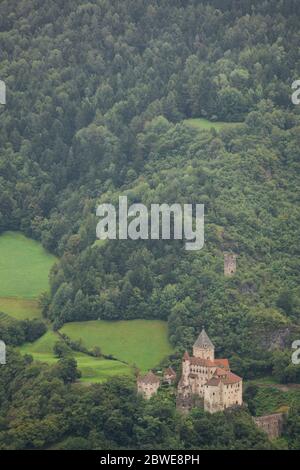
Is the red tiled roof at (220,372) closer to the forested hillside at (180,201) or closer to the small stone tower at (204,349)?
the small stone tower at (204,349)

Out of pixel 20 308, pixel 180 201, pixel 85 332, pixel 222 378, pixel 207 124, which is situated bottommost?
pixel 222 378

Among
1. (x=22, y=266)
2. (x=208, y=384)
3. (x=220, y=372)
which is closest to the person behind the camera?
(x=208, y=384)

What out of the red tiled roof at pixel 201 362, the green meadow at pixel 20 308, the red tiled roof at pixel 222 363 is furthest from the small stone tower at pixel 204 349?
the green meadow at pixel 20 308

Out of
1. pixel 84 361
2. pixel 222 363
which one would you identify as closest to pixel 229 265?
pixel 84 361

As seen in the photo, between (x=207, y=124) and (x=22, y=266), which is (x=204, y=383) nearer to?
(x=22, y=266)

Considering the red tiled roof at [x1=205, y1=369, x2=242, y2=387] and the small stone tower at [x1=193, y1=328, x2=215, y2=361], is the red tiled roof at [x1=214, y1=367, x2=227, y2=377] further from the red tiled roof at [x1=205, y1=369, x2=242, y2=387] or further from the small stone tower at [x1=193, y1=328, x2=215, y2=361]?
the small stone tower at [x1=193, y1=328, x2=215, y2=361]
